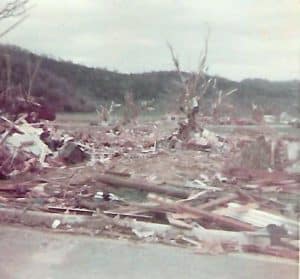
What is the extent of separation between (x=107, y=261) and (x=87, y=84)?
17.4 inches

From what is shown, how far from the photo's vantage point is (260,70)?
59.4 inches

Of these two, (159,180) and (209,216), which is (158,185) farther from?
(209,216)

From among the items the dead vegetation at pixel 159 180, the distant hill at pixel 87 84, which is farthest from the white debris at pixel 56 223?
the distant hill at pixel 87 84

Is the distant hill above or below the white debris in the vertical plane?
above

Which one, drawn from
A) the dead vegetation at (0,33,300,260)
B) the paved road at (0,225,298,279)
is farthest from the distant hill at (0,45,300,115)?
the paved road at (0,225,298,279)

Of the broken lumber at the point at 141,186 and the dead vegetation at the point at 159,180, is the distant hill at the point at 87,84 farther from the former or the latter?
the broken lumber at the point at 141,186

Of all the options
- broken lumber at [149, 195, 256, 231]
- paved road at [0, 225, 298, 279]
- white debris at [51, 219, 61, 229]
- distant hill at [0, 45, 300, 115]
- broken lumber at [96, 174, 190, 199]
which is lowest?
paved road at [0, 225, 298, 279]

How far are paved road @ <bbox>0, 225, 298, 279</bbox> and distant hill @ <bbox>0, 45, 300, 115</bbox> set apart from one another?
0.34m

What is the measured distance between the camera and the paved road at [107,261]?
151 cm

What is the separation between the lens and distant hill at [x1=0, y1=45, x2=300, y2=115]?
4.98 ft

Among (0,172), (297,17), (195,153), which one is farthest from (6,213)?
(297,17)

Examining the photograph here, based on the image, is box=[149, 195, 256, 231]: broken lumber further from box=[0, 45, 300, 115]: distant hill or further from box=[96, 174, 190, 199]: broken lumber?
box=[0, 45, 300, 115]: distant hill

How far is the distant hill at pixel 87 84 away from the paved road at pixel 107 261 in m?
0.34

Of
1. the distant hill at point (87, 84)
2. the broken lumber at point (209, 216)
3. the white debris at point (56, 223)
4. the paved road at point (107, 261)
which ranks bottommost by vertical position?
the paved road at point (107, 261)
